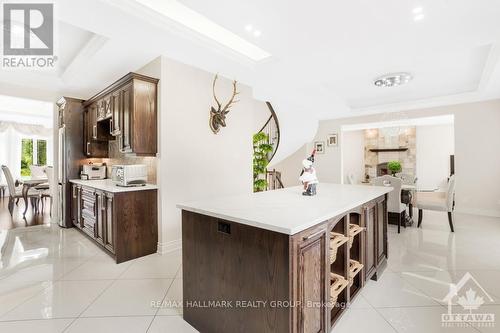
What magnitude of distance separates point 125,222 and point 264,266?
7.27 feet

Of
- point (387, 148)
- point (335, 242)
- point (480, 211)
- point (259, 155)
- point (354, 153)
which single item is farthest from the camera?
point (354, 153)

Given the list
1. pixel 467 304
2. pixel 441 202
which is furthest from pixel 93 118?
pixel 441 202

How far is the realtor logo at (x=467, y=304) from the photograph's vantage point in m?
1.74

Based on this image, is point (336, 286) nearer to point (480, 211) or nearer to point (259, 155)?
point (259, 155)

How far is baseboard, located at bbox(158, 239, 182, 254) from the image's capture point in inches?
119

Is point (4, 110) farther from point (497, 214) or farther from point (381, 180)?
point (497, 214)

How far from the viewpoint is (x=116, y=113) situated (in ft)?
10.9

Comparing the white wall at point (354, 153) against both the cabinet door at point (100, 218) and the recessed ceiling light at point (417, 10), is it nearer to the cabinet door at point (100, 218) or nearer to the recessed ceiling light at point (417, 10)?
the recessed ceiling light at point (417, 10)

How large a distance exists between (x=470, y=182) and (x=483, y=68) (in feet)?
8.97

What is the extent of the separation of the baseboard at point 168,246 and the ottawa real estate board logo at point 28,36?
277cm

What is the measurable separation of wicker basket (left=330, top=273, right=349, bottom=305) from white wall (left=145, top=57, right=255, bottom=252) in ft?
7.18

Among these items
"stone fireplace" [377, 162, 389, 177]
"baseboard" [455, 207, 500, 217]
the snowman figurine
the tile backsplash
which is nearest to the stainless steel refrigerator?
the tile backsplash

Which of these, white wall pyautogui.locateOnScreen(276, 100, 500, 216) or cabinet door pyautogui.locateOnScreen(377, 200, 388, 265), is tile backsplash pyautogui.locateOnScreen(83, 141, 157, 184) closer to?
cabinet door pyautogui.locateOnScreen(377, 200, 388, 265)

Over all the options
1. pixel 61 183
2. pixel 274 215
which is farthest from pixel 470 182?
pixel 61 183
